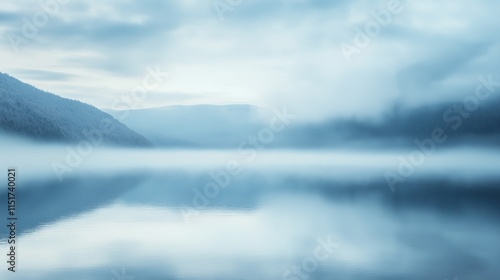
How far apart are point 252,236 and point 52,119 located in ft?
387

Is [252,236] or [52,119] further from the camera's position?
[52,119]

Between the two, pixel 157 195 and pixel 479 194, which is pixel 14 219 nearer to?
pixel 157 195

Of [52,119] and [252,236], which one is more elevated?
[52,119]

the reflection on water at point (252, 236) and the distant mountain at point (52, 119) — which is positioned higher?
the distant mountain at point (52, 119)

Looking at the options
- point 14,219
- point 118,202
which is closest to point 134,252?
point 14,219

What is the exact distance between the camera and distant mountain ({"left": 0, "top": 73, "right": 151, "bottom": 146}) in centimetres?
11362

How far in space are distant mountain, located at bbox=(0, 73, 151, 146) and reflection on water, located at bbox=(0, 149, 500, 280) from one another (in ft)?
283

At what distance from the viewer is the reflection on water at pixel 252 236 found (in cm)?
1374

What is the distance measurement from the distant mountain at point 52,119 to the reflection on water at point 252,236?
283 feet

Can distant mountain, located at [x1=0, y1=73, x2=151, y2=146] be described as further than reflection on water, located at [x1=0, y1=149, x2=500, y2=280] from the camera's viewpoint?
Yes

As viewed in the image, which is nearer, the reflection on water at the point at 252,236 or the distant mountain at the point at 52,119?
the reflection on water at the point at 252,236

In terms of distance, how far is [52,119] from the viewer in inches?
5084

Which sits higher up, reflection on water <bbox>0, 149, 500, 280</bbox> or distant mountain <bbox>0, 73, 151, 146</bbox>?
distant mountain <bbox>0, 73, 151, 146</bbox>

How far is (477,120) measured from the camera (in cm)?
18125
